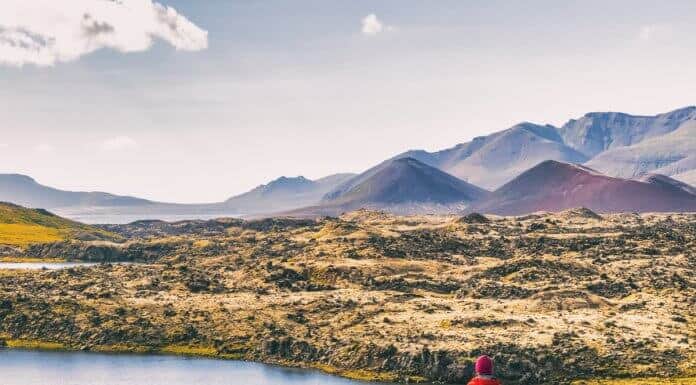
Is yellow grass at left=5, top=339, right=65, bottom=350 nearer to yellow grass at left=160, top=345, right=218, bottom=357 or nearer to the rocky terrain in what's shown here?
the rocky terrain

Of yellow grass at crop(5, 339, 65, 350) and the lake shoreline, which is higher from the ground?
yellow grass at crop(5, 339, 65, 350)

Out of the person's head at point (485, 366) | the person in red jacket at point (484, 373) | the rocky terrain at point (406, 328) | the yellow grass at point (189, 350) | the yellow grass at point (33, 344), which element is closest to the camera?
the person in red jacket at point (484, 373)

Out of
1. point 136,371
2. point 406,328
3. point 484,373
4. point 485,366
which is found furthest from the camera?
point 406,328

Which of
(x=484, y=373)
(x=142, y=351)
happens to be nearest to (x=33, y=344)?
(x=142, y=351)

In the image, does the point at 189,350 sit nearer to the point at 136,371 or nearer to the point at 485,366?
the point at 136,371

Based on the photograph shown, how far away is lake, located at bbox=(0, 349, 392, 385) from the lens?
434 feet

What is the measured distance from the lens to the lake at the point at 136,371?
132 meters

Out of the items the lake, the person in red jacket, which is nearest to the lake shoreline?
the lake

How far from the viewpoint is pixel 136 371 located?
140 meters

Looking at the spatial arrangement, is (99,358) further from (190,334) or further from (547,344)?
(547,344)

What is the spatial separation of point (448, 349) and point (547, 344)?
720 inches

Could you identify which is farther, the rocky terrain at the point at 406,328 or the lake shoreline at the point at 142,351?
the lake shoreline at the point at 142,351

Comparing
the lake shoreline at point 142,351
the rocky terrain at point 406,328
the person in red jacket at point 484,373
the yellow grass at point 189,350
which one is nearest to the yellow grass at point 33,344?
the lake shoreline at point 142,351

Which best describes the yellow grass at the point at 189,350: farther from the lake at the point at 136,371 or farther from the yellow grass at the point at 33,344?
the yellow grass at the point at 33,344
